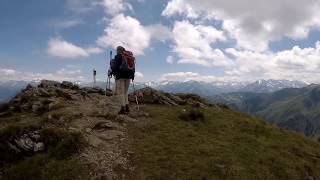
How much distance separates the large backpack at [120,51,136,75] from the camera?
74.6 feet

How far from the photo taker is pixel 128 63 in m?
23.0

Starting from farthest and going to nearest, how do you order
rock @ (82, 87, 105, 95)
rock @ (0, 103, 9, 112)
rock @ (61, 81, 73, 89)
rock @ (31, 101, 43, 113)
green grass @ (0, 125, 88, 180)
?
rock @ (61, 81, 73, 89)
rock @ (82, 87, 105, 95)
rock @ (0, 103, 9, 112)
rock @ (31, 101, 43, 113)
green grass @ (0, 125, 88, 180)

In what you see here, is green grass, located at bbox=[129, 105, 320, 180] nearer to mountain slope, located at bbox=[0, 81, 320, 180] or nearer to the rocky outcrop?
mountain slope, located at bbox=[0, 81, 320, 180]

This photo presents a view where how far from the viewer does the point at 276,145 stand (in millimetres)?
21594

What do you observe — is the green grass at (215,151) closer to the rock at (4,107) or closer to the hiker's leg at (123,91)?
Answer: the hiker's leg at (123,91)

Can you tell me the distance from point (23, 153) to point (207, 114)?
13738 millimetres

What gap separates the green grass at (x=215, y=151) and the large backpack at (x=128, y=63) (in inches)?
137

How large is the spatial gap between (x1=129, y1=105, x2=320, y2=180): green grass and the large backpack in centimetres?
347

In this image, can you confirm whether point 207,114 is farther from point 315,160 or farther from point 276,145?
point 315,160

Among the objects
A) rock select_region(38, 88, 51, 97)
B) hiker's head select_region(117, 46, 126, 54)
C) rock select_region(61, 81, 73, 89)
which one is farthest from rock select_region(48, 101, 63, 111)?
rock select_region(61, 81, 73, 89)

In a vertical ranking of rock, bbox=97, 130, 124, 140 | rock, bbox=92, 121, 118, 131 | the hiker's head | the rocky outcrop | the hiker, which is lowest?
rock, bbox=97, 130, 124, 140

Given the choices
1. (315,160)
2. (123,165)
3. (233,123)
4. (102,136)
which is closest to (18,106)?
(102,136)

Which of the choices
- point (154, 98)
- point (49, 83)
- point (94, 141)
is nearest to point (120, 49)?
point (94, 141)

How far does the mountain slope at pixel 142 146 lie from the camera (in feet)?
52.0
